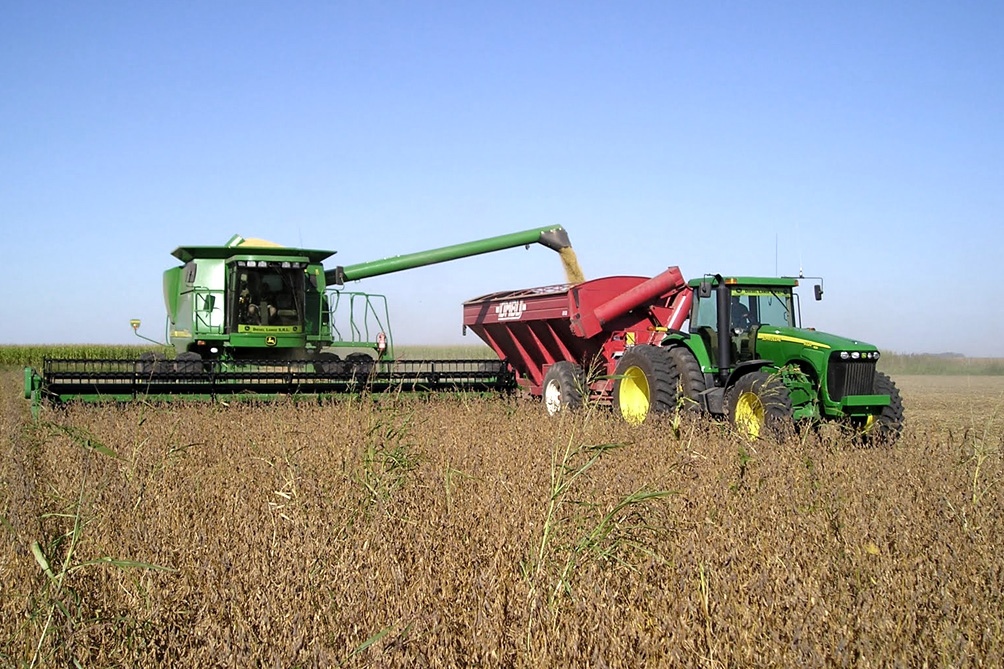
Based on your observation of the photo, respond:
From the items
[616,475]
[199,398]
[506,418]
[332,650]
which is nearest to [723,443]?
[616,475]

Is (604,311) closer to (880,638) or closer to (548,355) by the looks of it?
(548,355)

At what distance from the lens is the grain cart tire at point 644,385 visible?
9.06 meters

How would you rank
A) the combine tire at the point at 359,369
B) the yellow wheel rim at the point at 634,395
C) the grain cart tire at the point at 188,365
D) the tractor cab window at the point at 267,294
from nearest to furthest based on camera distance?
the yellow wheel rim at the point at 634,395 → the combine tire at the point at 359,369 → the grain cart tire at the point at 188,365 → the tractor cab window at the point at 267,294

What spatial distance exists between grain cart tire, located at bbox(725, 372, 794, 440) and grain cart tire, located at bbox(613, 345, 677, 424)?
65 centimetres

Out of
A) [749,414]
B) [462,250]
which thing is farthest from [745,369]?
[462,250]

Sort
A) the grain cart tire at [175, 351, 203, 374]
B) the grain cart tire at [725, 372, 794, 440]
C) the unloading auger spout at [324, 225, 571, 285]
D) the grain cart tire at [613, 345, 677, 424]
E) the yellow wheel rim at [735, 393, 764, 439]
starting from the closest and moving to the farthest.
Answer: the grain cart tire at [725, 372, 794, 440]
the yellow wheel rim at [735, 393, 764, 439]
the grain cart tire at [613, 345, 677, 424]
the grain cart tire at [175, 351, 203, 374]
the unloading auger spout at [324, 225, 571, 285]

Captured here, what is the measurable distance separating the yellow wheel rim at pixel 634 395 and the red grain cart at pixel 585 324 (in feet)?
1.10

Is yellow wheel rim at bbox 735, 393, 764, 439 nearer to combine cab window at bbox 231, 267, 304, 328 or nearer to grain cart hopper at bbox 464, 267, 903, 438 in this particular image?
grain cart hopper at bbox 464, 267, 903, 438

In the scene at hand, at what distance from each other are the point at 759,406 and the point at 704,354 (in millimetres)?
1248

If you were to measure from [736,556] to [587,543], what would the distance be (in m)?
0.56

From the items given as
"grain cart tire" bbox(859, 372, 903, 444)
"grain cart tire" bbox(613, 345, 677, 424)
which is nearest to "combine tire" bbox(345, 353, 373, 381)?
"grain cart tire" bbox(613, 345, 677, 424)

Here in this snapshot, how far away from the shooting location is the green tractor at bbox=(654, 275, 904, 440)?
26.5 ft

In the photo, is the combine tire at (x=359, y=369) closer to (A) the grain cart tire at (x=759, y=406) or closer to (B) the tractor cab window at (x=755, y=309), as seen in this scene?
(B) the tractor cab window at (x=755, y=309)

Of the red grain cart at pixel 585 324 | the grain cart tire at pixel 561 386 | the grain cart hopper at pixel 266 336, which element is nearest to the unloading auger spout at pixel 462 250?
the grain cart hopper at pixel 266 336
